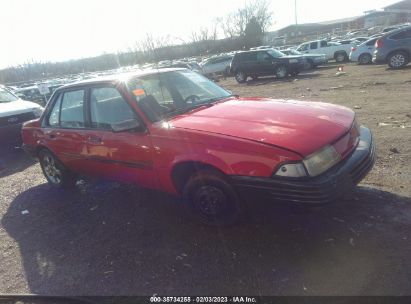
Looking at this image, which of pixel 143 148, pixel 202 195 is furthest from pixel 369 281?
pixel 143 148

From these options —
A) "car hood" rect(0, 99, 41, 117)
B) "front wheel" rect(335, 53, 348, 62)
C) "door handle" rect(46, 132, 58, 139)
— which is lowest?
"front wheel" rect(335, 53, 348, 62)

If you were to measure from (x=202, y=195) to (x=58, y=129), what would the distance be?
100 inches

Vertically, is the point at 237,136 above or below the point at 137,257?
above

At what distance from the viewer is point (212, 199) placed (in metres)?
3.45

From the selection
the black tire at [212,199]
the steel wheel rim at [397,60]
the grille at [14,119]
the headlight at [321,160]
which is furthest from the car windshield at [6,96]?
the steel wheel rim at [397,60]

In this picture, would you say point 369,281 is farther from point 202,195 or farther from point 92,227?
point 92,227

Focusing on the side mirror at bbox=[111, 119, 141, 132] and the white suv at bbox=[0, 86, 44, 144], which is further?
the white suv at bbox=[0, 86, 44, 144]

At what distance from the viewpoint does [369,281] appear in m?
2.64

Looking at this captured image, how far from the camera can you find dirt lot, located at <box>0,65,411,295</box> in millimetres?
2797

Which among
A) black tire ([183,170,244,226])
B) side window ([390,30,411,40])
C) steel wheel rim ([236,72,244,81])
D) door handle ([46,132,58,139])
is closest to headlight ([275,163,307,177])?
black tire ([183,170,244,226])

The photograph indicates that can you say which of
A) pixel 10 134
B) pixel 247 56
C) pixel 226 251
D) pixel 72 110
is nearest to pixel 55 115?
pixel 72 110

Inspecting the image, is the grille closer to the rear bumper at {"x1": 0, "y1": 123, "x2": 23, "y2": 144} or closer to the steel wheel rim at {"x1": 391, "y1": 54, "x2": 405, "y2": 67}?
the rear bumper at {"x1": 0, "y1": 123, "x2": 23, "y2": 144}

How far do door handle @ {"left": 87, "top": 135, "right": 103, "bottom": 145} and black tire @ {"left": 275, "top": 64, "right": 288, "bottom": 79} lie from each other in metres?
15.9

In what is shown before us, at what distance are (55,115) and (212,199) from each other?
289 cm
